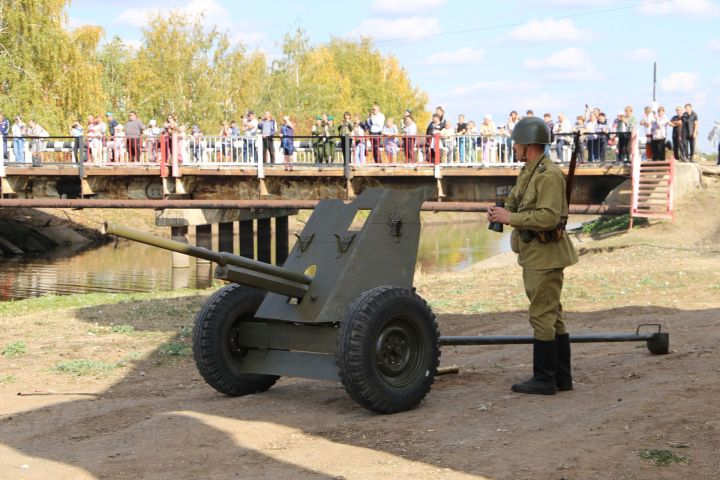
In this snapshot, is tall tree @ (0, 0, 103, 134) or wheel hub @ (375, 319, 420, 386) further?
tall tree @ (0, 0, 103, 134)

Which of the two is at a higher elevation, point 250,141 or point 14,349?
point 250,141

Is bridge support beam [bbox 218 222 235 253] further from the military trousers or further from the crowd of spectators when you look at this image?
the military trousers

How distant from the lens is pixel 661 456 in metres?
6.34

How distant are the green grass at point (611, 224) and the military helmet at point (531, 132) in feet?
65.9

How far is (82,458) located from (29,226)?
131 feet

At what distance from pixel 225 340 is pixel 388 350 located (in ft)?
4.75

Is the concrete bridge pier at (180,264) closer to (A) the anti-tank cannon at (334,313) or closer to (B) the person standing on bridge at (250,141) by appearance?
(B) the person standing on bridge at (250,141)

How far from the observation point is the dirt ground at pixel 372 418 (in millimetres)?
6605

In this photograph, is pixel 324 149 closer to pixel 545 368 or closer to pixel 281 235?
pixel 281 235

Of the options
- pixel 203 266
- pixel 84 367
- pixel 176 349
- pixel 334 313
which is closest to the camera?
pixel 334 313

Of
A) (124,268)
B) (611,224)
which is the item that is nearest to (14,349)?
(611,224)

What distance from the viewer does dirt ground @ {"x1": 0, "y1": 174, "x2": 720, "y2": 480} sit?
6.61 m

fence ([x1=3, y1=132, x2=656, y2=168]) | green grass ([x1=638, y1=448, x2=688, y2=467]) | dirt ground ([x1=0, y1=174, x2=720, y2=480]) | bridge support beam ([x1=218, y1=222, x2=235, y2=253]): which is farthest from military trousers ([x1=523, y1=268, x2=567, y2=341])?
bridge support beam ([x1=218, y1=222, x2=235, y2=253])

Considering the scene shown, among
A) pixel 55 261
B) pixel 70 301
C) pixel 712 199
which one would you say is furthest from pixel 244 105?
pixel 70 301
